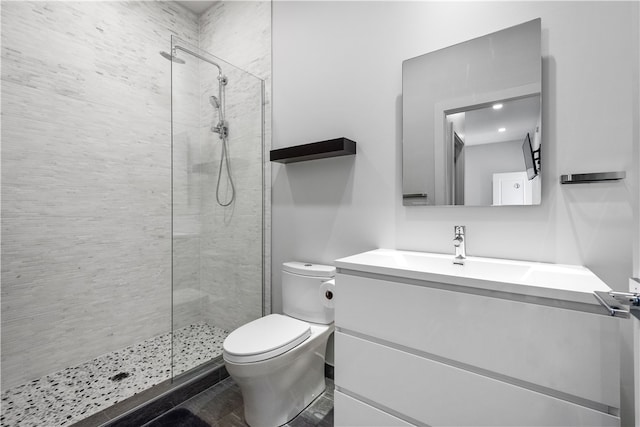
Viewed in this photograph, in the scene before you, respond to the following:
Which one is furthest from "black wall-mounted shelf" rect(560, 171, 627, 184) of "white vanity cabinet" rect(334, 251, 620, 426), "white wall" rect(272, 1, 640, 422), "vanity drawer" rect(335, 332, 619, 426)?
"vanity drawer" rect(335, 332, 619, 426)

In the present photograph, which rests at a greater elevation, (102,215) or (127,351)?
(102,215)

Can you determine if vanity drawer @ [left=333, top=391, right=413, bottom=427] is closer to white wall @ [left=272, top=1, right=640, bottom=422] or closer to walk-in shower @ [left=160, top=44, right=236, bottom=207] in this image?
white wall @ [left=272, top=1, right=640, bottom=422]

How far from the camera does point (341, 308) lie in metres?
1.29

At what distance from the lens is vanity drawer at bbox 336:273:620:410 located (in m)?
0.81

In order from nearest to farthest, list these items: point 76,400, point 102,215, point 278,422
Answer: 1. point 278,422
2. point 76,400
3. point 102,215

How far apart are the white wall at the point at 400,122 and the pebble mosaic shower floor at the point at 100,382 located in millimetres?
644

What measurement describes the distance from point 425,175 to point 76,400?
231cm

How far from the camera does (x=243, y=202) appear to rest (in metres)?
2.10

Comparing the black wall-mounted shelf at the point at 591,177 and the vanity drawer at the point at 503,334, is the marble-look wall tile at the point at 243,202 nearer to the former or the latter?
the vanity drawer at the point at 503,334

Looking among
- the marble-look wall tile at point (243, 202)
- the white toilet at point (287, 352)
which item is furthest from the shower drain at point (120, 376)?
the white toilet at point (287, 352)

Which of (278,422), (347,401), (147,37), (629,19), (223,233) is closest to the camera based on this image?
(629,19)

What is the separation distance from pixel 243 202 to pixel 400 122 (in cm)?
117

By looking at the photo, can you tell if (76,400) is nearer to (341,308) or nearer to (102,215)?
(102,215)

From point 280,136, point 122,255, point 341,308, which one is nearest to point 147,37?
point 280,136
